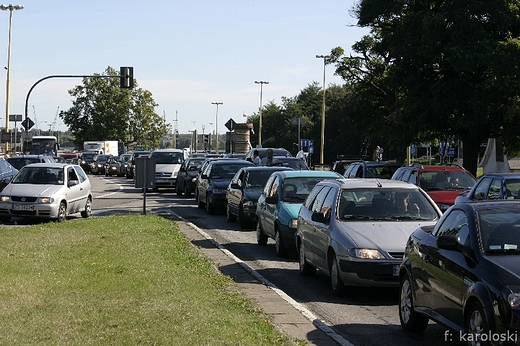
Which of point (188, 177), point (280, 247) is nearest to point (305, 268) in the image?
point (280, 247)

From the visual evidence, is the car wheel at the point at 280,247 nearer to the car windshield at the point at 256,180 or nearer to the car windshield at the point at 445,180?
the car windshield at the point at 256,180

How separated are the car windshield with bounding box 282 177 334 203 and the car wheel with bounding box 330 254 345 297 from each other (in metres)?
5.09

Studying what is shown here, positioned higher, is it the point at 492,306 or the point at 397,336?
the point at 492,306

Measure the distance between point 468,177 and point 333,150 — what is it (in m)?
74.8

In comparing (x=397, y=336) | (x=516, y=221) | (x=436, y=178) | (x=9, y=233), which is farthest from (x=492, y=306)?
(x=436, y=178)

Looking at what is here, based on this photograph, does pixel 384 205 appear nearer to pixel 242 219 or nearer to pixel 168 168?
pixel 242 219

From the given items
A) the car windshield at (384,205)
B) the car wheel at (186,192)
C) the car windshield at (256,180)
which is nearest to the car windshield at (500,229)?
the car windshield at (384,205)

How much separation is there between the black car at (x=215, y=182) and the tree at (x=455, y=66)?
765 cm

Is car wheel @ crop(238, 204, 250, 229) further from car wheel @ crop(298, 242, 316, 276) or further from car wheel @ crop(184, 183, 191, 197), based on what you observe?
car wheel @ crop(184, 183, 191, 197)

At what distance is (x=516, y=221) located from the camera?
8359mm

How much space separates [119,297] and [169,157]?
1285 inches

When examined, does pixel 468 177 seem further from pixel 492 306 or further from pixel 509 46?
pixel 492 306

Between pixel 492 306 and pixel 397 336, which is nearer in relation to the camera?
pixel 492 306

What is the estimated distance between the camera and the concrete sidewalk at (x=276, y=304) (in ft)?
30.4
